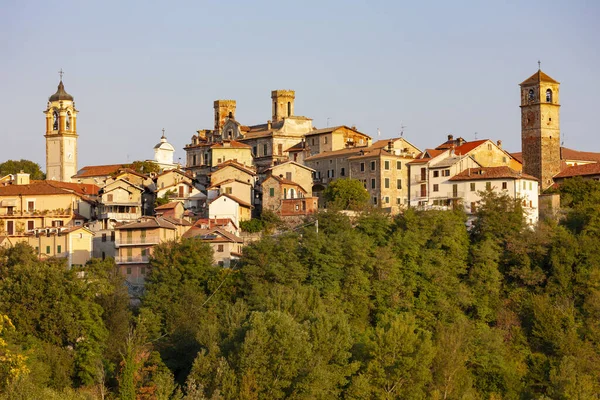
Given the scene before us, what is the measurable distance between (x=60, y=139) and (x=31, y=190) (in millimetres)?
11116

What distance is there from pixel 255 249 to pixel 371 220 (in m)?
7.83

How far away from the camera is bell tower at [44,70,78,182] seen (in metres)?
82.4

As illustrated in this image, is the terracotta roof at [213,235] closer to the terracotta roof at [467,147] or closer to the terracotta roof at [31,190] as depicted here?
the terracotta roof at [31,190]

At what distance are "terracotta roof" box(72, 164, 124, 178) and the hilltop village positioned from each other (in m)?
0.14

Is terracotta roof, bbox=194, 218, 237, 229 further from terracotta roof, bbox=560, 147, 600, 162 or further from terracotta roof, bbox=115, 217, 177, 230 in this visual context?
terracotta roof, bbox=560, 147, 600, 162

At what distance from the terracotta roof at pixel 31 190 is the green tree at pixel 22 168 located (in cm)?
1906

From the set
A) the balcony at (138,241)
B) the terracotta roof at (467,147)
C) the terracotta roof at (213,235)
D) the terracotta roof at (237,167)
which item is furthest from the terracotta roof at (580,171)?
the balcony at (138,241)

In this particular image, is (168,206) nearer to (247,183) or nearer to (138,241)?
(247,183)

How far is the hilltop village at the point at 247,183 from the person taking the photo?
65.0 meters

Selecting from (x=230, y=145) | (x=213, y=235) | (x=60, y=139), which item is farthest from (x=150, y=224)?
(x=60, y=139)

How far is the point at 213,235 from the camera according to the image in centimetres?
6303

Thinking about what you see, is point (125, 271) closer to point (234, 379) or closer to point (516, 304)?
point (234, 379)

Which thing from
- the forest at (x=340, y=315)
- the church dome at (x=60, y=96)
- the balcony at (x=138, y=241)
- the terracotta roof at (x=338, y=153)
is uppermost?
the church dome at (x=60, y=96)

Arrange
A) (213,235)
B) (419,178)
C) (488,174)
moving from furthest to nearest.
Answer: (419,178), (488,174), (213,235)
